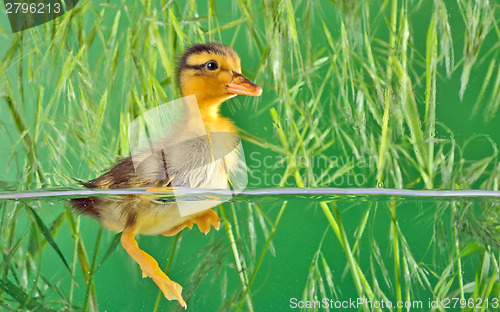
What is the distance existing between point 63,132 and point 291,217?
41 cm

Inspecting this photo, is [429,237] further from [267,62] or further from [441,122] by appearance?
[267,62]

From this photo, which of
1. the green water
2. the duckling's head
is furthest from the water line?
the duckling's head

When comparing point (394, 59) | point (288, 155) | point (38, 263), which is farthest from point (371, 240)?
point (38, 263)

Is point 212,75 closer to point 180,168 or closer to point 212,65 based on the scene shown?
point 212,65

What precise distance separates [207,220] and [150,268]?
0.12 metres

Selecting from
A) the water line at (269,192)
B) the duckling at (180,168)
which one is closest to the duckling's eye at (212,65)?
the duckling at (180,168)

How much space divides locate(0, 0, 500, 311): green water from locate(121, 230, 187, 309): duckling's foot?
3 cm

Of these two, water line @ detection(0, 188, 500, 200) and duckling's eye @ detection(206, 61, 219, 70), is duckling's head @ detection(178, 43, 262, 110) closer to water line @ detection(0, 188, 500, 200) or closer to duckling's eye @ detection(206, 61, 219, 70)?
duckling's eye @ detection(206, 61, 219, 70)

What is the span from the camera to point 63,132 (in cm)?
91

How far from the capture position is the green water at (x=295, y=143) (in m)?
0.89

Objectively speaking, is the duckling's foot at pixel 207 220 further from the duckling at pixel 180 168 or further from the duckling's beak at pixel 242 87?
the duckling's beak at pixel 242 87

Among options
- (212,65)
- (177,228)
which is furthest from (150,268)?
(212,65)

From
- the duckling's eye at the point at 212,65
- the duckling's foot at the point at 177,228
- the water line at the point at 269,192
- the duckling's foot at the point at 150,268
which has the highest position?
the duckling's eye at the point at 212,65

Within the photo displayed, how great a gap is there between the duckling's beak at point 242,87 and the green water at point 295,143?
79 mm
